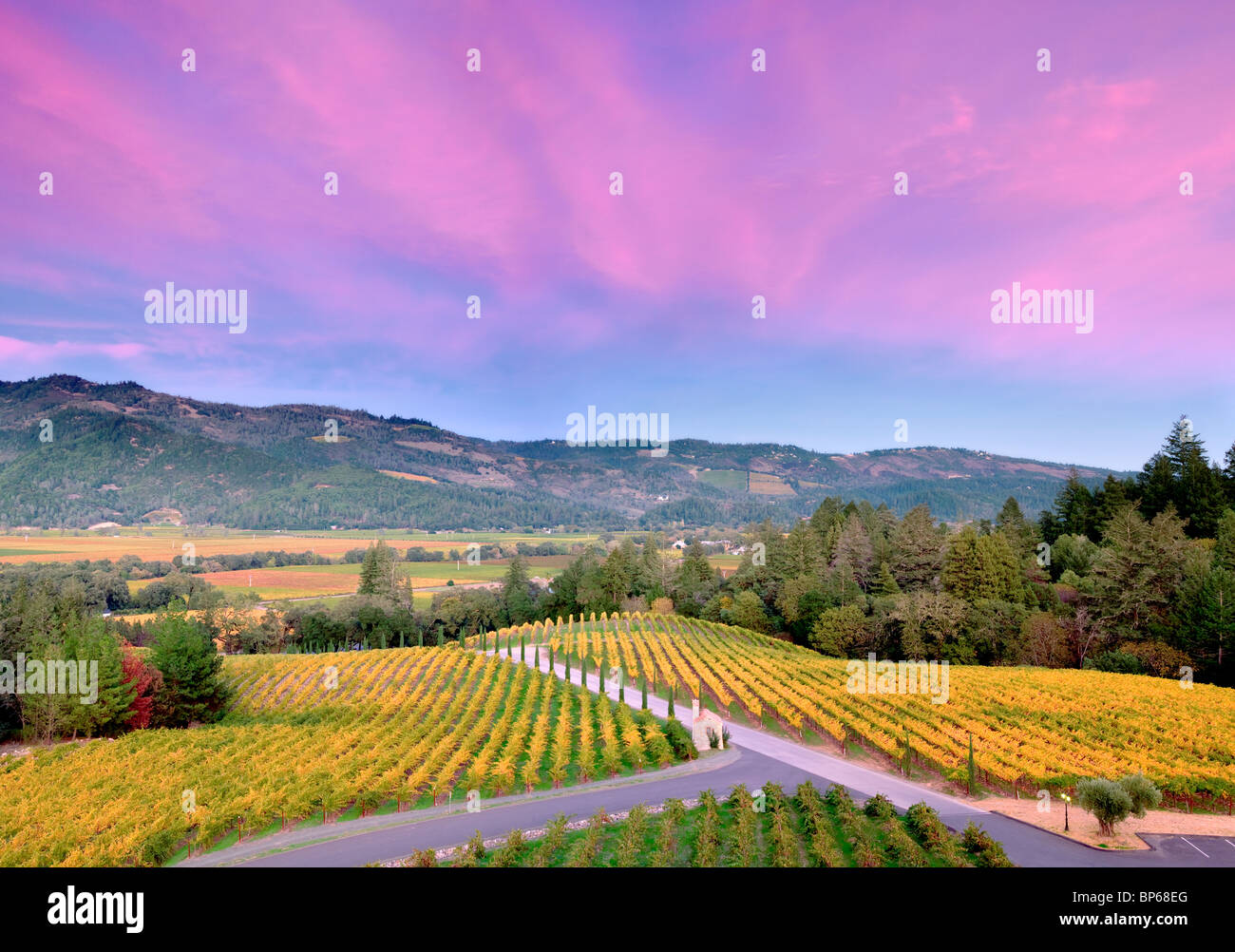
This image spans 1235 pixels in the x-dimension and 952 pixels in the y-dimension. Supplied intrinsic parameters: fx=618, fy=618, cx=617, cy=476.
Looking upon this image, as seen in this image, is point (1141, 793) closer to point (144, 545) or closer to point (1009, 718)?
point (1009, 718)

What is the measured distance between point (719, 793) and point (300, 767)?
50.3ft

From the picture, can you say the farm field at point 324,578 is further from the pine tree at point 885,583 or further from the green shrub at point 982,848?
the green shrub at point 982,848

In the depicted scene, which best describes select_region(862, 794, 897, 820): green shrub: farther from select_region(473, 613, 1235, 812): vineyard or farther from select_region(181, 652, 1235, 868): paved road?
select_region(473, 613, 1235, 812): vineyard

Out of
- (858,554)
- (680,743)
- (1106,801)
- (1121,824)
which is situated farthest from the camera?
(858,554)

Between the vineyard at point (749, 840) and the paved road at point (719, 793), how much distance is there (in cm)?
140

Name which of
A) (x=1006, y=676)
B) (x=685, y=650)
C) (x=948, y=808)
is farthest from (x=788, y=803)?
(x=685, y=650)

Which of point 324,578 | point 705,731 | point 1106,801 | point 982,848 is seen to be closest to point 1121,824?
point 1106,801

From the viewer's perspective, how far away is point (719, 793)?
21.6 metres

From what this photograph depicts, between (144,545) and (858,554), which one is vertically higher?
(858,554)

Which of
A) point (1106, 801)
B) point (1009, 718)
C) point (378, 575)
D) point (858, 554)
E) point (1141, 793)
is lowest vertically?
point (378, 575)

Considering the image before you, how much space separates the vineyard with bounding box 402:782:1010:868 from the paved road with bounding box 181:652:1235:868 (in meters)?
1.40

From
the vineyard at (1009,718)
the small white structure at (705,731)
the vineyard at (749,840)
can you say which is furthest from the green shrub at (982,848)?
the small white structure at (705,731)
